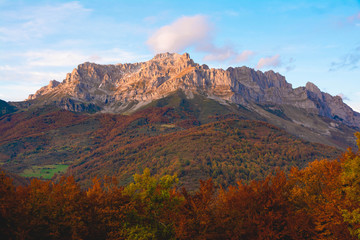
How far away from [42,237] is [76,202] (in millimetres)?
6729

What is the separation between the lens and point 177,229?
43.6 m

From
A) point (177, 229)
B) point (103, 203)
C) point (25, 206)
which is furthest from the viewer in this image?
point (103, 203)

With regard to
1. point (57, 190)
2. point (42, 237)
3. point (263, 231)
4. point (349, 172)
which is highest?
point (349, 172)

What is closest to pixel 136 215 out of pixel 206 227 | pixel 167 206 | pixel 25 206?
pixel 167 206

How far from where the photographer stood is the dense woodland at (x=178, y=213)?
40.8 m

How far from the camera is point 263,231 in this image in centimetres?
4316

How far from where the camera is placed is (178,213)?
46.6 metres

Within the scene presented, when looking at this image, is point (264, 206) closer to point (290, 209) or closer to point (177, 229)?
point (290, 209)

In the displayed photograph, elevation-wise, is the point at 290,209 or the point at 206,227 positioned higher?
the point at 290,209

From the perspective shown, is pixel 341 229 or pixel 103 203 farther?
pixel 103 203

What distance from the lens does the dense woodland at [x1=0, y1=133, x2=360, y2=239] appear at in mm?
40812

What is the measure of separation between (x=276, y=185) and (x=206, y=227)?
47.9 ft

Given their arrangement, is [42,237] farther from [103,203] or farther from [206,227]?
[206,227]

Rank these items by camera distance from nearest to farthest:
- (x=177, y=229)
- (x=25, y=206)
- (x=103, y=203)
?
(x=25, y=206), (x=177, y=229), (x=103, y=203)
